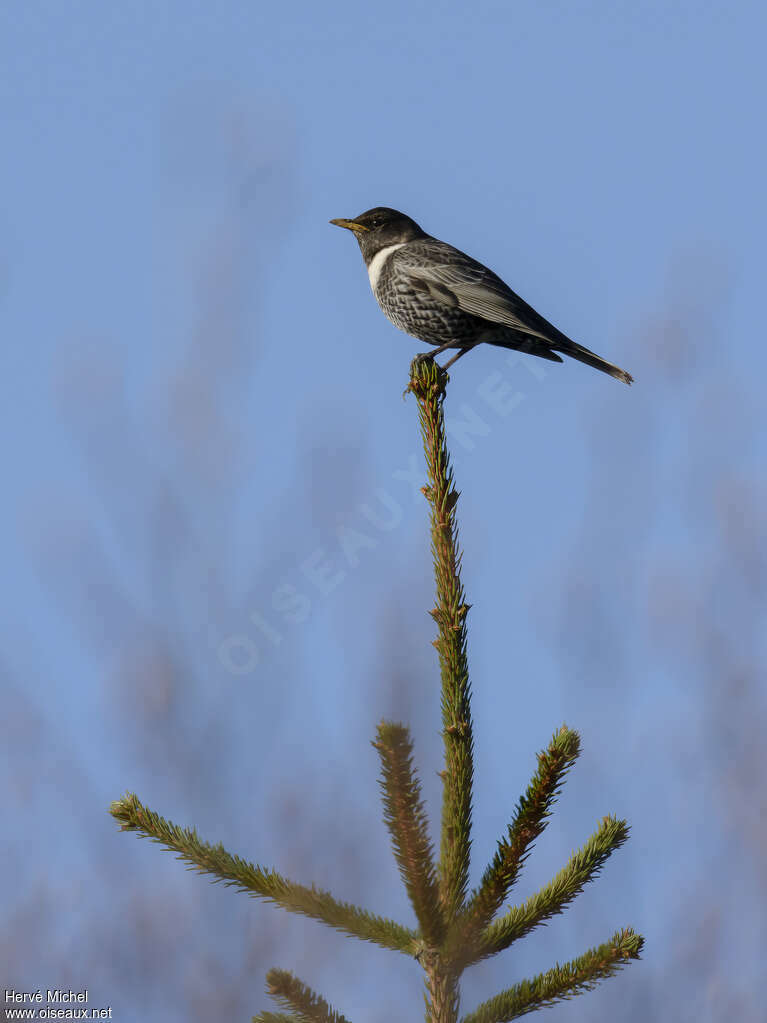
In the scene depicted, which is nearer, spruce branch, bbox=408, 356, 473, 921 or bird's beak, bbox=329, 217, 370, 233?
spruce branch, bbox=408, 356, 473, 921

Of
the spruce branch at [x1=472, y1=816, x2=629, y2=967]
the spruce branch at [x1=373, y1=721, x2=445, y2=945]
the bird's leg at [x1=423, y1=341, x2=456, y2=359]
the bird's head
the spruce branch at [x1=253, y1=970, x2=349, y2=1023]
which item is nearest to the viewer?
the spruce branch at [x1=253, y1=970, x2=349, y2=1023]

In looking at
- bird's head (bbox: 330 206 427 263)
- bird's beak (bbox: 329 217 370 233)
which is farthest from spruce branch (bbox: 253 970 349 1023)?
bird's beak (bbox: 329 217 370 233)

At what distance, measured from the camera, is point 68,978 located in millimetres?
4902

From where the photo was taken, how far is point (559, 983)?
224 cm

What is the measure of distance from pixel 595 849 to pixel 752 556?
423cm

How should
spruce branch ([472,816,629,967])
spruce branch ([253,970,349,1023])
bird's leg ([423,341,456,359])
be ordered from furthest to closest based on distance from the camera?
bird's leg ([423,341,456,359]), spruce branch ([472,816,629,967]), spruce branch ([253,970,349,1023])

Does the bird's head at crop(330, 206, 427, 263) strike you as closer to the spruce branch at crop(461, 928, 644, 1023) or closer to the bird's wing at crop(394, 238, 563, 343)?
the bird's wing at crop(394, 238, 563, 343)

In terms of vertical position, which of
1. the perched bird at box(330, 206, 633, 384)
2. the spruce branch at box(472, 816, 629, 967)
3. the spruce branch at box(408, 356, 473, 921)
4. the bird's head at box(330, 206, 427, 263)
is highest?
the bird's head at box(330, 206, 427, 263)

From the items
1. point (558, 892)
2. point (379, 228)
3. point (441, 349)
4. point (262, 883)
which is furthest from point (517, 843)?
point (379, 228)

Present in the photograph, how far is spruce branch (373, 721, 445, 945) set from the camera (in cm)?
214

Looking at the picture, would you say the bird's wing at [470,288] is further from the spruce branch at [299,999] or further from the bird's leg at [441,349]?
the spruce branch at [299,999]

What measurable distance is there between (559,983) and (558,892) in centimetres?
19

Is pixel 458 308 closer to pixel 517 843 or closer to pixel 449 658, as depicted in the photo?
pixel 449 658

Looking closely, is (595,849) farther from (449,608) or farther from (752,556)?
(752,556)
